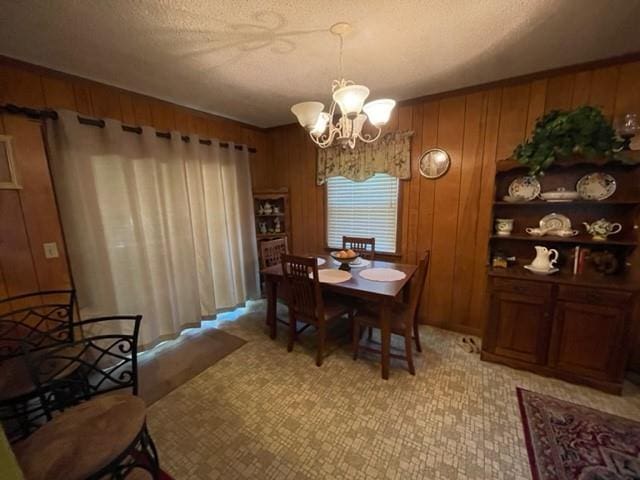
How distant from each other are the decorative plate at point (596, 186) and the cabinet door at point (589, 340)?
88 centimetres

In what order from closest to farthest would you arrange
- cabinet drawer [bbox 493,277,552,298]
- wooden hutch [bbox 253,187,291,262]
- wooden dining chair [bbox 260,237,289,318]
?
cabinet drawer [bbox 493,277,552,298]
wooden dining chair [bbox 260,237,289,318]
wooden hutch [bbox 253,187,291,262]

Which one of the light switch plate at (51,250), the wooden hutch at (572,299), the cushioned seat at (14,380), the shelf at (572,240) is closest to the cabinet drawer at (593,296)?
the wooden hutch at (572,299)

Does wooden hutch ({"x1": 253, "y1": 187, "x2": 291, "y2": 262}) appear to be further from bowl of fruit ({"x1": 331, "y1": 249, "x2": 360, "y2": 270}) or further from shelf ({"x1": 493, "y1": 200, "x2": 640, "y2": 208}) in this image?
shelf ({"x1": 493, "y1": 200, "x2": 640, "y2": 208})

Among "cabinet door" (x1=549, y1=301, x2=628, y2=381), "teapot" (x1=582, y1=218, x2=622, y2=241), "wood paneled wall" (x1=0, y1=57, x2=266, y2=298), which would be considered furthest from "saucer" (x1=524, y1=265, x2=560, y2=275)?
"wood paneled wall" (x1=0, y1=57, x2=266, y2=298)

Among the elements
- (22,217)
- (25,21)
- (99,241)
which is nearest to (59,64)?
(25,21)

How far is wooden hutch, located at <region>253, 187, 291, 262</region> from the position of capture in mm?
3668

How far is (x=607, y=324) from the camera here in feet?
6.08

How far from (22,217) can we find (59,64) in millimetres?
1140

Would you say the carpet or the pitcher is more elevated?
the pitcher

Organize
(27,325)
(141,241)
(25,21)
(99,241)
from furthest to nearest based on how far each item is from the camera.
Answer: (141,241) → (99,241) → (27,325) → (25,21)

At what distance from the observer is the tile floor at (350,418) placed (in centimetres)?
147

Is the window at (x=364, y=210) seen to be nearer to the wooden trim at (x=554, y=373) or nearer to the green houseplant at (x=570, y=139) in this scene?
the green houseplant at (x=570, y=139)

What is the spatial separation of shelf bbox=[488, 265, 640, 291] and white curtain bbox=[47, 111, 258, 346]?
9.44 feet

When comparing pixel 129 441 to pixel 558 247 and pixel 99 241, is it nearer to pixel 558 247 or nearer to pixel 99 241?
pixel 99 241
